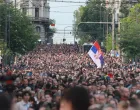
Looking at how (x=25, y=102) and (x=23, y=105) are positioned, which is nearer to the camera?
(x=23, y=105)

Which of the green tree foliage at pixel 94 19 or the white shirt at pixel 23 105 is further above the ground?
the green tree foliage at pixel 94 19

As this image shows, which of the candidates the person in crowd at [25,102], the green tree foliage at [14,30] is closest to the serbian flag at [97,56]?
the green tree foliage at [14,30]

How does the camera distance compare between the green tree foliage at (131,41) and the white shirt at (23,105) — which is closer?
the white shirt at (23,105)

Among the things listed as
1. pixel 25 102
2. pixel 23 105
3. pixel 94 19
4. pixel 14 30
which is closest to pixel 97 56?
pixel 14 30

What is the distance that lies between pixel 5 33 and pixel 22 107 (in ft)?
142

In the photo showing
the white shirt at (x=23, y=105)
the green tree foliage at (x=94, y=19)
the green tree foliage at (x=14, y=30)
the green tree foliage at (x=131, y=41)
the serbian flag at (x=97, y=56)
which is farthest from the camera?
the green tree foliage at (x=94, y=19)

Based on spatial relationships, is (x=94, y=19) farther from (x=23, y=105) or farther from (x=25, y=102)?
(x=23, y=105)

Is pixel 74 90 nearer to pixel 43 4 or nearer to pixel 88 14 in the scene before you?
pixel 88 14

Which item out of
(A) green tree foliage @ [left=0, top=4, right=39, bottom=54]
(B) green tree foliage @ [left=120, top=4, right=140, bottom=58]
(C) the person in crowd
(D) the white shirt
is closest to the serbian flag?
(B) green tree foliage @ [left=120, top=4, right=140, bottom=58]

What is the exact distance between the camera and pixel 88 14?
14275 centimetres

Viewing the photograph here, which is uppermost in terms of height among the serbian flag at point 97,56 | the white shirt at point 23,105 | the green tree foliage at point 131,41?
the green tree foliage at point 131,41

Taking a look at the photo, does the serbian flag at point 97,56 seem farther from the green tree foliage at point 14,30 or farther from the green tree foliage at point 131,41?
the green tree foliage at point 14,30

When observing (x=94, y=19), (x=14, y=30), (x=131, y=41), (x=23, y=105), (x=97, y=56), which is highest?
(x=94, y=19)

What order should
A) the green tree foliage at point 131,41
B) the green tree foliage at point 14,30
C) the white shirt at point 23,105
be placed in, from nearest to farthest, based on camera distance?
the white shirt at point 23,105, the green tree foliage at point 131,41, the green tree foliage at point 14,30
